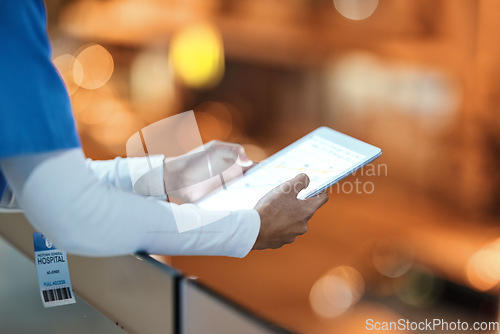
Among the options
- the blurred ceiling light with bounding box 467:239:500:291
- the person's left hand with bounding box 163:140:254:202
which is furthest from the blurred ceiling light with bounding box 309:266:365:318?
the person's left hand with bounding box 163:140:254:202

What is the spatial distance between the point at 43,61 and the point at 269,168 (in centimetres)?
30

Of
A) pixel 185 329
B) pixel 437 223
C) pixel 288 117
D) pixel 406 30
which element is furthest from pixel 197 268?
pixel 185 329

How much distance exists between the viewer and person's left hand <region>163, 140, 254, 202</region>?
25.3 inches

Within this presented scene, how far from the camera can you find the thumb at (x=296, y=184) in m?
0.54

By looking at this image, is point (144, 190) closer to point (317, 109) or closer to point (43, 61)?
point (43, 61)

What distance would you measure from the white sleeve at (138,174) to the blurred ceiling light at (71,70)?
2053mm

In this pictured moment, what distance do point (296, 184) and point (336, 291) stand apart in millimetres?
1265

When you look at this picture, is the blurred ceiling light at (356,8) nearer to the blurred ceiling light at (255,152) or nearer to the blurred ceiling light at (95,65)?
the blurred ceiling light at (255,152)

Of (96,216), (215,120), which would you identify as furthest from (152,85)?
(96,216)

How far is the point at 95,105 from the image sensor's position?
99.7 inches

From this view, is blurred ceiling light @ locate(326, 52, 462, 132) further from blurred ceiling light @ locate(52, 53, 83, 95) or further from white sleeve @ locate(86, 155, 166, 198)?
blurred ceiling light @ locate(52, 53, 83, 95)

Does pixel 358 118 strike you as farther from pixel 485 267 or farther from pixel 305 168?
A: pixel 305 168

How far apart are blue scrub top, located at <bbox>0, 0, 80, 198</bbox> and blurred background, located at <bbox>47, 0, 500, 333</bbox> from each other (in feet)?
4.02

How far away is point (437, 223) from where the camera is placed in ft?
4.89
